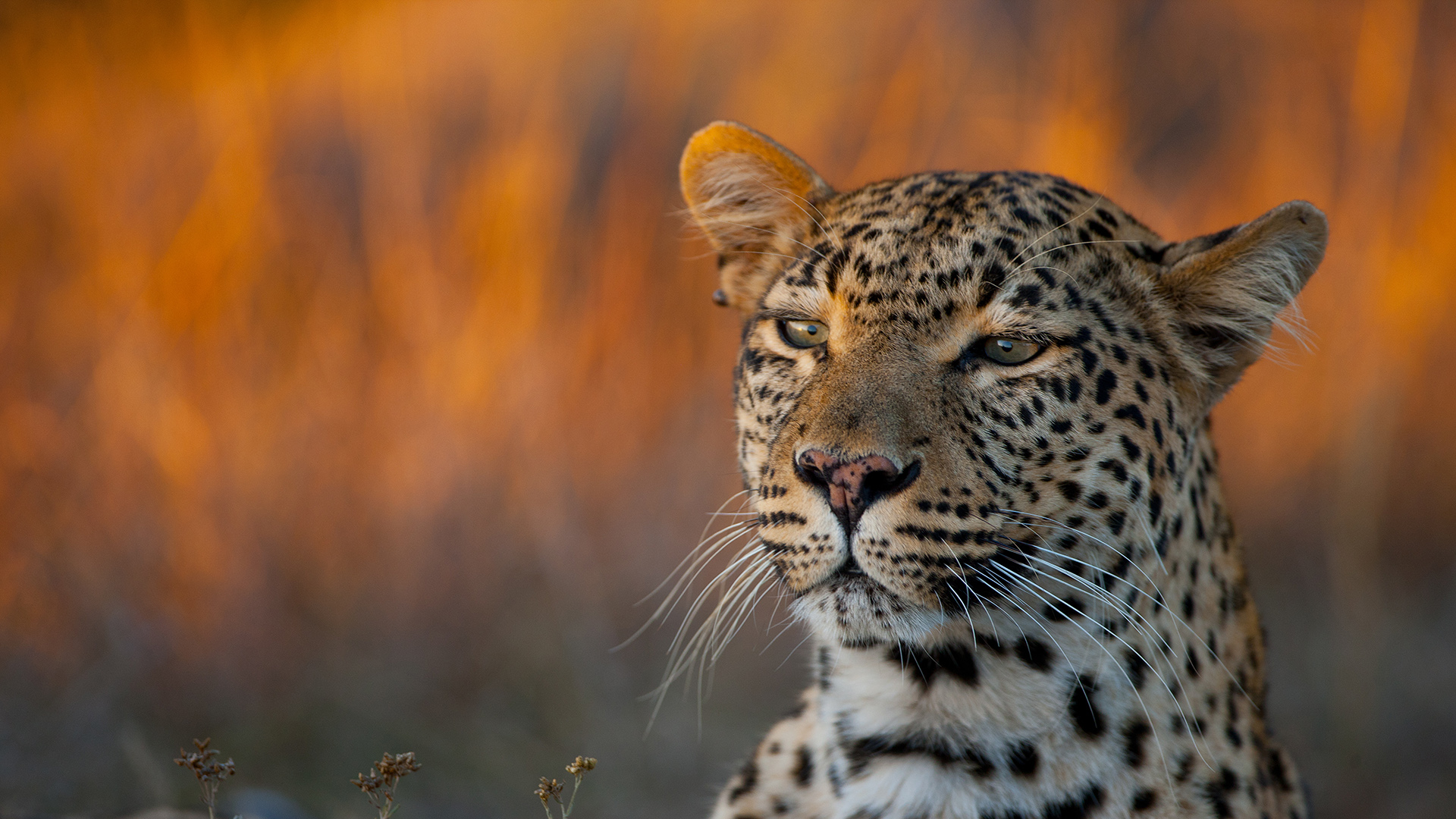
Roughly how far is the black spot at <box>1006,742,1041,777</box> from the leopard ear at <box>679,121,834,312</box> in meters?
1.74

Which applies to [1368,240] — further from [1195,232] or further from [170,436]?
[170,436]

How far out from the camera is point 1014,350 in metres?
3.18

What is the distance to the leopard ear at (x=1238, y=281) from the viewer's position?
312 centimetres

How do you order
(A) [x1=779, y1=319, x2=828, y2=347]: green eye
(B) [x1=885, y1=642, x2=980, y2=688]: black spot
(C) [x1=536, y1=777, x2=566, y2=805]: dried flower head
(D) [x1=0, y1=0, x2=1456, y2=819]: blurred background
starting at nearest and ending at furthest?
(C) [x1=536, y1=777, x2=566, y2=805]: dried flower head, (B) [x1=885, y1=642, x2=980, y2=688]: black spot, (A) [x1=779, y1=319, x2=828, y2=347]: green eye, (D) [x1=0, y1=0, x2=1456, y2=819]: blurred background

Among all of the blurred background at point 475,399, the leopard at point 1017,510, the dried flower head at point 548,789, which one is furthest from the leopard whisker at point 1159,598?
the blurred background at point 475,399

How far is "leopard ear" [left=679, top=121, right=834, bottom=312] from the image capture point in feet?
12.7

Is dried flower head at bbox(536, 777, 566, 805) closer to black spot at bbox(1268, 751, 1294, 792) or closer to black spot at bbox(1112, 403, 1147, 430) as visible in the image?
black spot at bbox(1112, 403, 1147, 430)

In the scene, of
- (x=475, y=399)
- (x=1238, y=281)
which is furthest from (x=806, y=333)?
(x=475, y=399)

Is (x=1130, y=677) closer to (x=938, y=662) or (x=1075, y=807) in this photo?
(x=1075, y=807)

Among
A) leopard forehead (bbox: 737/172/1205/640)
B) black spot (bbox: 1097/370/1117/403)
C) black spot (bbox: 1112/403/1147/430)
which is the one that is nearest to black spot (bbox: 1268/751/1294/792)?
leopard forehead (bbox: 737/172/1205/640)

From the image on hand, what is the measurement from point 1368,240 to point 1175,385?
4532 millimetres

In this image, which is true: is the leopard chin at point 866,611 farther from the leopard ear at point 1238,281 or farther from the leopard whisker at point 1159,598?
the leopard ear at point 1238,281

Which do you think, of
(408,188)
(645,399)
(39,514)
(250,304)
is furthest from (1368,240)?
(39,514)

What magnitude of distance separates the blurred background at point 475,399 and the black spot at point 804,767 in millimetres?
2549
